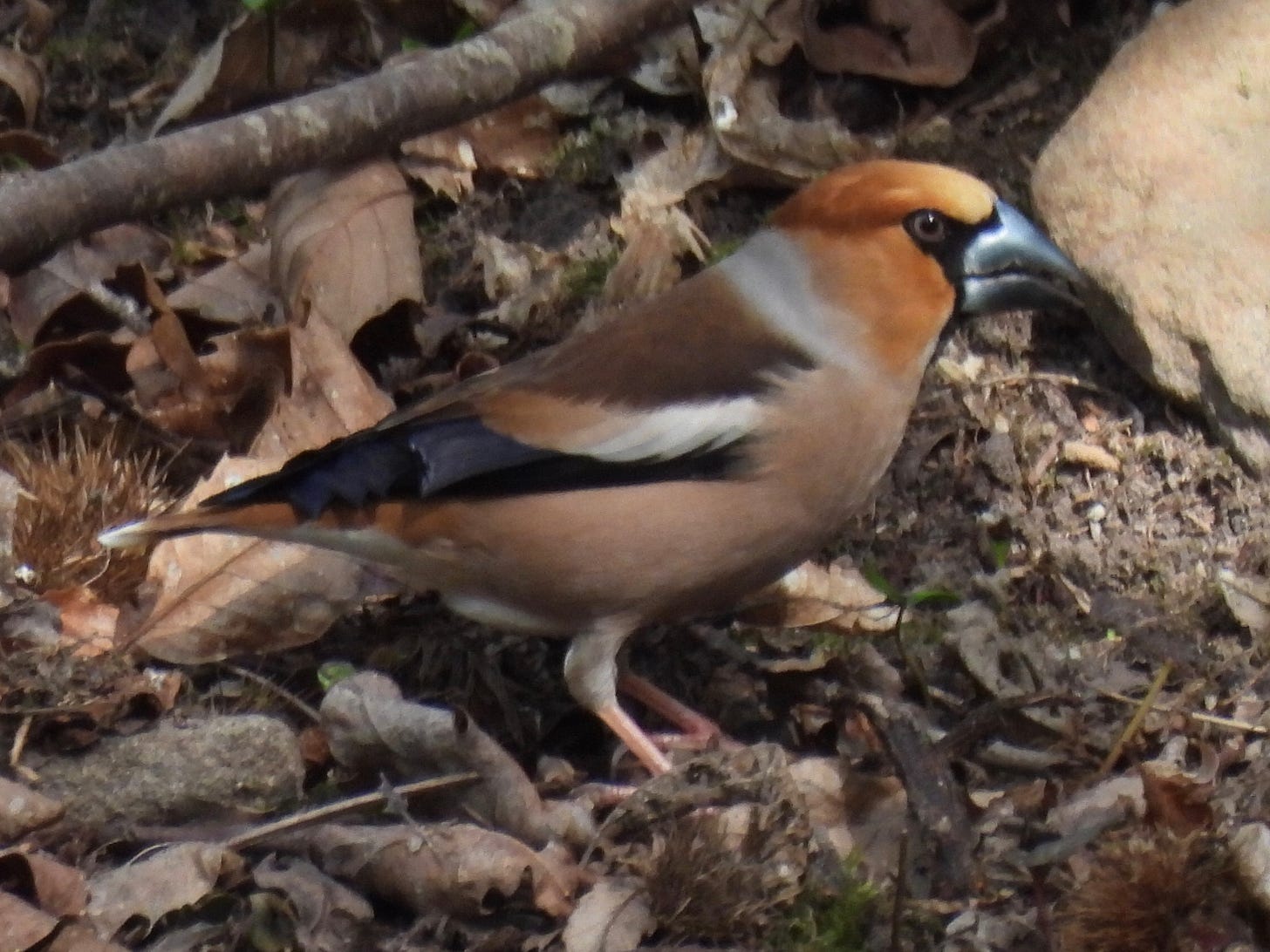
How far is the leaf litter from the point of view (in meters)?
2.83

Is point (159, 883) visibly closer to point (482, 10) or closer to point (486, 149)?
point (486, 149)

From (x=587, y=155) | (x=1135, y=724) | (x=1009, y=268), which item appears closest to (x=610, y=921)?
(x=1135, y=724)

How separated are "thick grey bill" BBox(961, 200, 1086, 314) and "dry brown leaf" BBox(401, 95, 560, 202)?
5.67 ft

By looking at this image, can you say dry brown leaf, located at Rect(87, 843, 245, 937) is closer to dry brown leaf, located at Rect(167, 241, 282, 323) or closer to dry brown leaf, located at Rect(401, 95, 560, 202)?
dry brown leaf, located at Rect(167, 241, 282, 323)

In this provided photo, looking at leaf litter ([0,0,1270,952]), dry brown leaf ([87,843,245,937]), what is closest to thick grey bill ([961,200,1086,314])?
leaf litter ([0,0,1270,952])

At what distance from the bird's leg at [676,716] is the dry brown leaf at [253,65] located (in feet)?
7.75

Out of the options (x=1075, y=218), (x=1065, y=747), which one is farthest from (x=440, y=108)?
(x=1065, y=747)

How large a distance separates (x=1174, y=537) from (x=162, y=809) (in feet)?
7.29

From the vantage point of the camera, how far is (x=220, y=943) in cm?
279

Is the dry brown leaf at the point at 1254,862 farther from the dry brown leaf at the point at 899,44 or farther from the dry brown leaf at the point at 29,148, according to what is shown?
the dry brown leaf at the point at 29,148

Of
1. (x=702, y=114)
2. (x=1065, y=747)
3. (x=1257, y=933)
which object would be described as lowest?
(x=1065, y=747)

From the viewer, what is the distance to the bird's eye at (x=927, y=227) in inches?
135

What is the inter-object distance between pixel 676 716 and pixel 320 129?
191cm

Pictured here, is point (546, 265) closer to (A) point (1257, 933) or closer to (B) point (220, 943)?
(B) point (220, 943)
